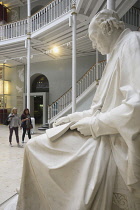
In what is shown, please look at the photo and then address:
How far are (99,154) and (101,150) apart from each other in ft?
0.11

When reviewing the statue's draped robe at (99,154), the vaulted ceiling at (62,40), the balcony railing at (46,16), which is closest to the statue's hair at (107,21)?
the statue's draped robe at (99,154)

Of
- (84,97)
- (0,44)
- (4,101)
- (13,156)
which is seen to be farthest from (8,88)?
(13,156)

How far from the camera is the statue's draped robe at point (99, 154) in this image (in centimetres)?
110

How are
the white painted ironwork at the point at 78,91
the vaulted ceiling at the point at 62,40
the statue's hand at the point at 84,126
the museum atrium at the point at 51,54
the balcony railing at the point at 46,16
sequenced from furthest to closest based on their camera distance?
the white painted ironwork at the point at 78,91 < the balcony railing at the point at 46,16 < the museum atrium at the point at 51,54 < the vaulted ceiling at the point at 62,40 < the statue's hand at the point at 84,126

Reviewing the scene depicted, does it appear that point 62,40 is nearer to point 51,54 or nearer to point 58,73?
point 51,54

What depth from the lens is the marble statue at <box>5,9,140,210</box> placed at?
1117mm

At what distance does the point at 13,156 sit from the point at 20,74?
11.5m

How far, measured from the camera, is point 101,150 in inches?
49.4

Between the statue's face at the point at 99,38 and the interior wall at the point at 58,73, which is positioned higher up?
the interior wall at the point at 58,73

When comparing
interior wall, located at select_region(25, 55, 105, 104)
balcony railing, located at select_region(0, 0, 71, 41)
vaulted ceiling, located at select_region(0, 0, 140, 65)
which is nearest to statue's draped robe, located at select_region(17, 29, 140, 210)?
vaulted ceiling, located at select_region(0, 0, 140, 65)

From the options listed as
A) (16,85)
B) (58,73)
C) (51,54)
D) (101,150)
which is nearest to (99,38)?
(101,150)

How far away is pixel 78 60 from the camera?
43.5ft

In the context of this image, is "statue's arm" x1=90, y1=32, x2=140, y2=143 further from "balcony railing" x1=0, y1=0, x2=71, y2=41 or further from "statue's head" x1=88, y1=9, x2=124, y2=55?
"balcony railing" x1=0, y1=0, x2=71, y2=41

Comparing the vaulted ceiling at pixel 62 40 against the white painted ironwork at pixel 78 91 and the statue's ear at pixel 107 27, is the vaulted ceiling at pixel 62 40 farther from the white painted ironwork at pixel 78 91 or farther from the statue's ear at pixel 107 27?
the statue's ear at pixel 107 27
